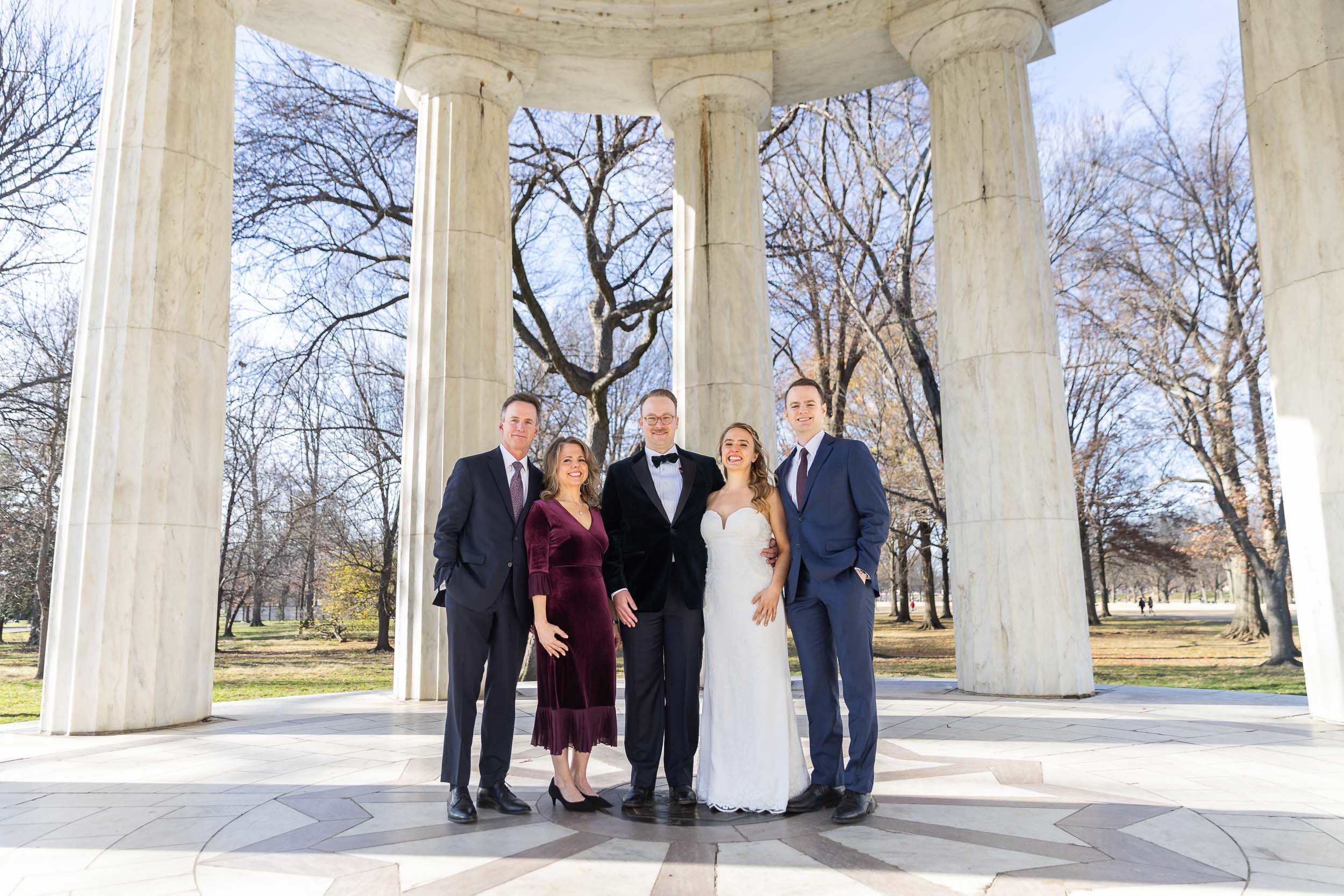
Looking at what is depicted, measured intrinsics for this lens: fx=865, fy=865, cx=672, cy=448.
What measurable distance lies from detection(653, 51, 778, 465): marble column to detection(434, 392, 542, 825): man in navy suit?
27.4ft

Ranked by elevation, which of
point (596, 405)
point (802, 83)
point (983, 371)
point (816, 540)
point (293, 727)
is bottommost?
point (293, 727)

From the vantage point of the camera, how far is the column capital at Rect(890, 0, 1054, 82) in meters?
14.3

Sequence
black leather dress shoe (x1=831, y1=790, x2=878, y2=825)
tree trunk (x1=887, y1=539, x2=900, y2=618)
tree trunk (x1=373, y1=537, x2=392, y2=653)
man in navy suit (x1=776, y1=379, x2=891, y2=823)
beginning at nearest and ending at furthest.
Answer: black leather dress shoe (x1=831, y1=790, x2=878, y2=825) → man in navy suit (x1=776, y1=379, x2=891, y2=823) → tree trunk (x1=373, y1=537, x2=392, y2=653) → tree trunk (x1=887, y1=539, x2=900, y2=618)

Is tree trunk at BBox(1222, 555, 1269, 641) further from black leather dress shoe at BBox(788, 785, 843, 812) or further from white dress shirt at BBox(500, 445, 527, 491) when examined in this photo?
white dress shirt at BBox(500, 445, 527, 491)

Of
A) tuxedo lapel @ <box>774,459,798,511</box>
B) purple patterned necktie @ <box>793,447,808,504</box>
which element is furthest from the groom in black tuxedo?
purple patterned necktie @ <box>793,447,808,504</box>

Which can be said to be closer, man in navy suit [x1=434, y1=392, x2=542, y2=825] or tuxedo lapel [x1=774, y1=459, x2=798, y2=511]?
man in navy suit [x1=434, y1=392, x2=542, y2=825]

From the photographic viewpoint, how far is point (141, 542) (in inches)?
419

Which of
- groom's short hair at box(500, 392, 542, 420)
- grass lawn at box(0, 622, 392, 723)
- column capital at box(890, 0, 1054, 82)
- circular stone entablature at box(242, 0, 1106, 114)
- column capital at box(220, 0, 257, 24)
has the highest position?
circular stone entablature at box(242, 0, 1106, 114)

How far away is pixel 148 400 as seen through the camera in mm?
10867

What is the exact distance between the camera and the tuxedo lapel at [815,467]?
22.8 ft

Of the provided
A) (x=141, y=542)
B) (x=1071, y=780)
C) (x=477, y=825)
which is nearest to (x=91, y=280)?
(x=141, y=542)

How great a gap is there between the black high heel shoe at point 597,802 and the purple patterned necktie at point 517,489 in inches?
86.1

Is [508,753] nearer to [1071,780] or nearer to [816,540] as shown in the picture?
[816,540]

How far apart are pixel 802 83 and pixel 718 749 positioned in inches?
573
